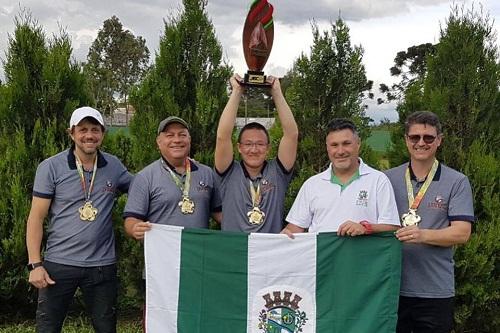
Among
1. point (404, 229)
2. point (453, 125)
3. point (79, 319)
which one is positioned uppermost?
point (453, 125)

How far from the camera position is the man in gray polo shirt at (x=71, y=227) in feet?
14.4

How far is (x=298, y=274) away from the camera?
4008 millimetres

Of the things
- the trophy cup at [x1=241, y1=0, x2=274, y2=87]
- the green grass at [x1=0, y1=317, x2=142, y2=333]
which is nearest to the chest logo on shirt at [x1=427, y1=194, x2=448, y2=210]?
the trophy cup at [x1=241, y1=0, x2=274, y2=87]

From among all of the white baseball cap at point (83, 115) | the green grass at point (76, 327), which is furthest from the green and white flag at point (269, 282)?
the green grass at point (76, 327)

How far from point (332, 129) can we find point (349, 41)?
202 cm

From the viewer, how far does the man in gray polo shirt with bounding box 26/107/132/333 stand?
173 inches

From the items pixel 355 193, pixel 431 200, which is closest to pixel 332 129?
pixel 355 193

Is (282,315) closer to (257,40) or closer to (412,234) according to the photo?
(412,234)

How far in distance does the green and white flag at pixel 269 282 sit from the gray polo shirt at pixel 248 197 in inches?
6.4

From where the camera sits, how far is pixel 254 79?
4.23 meters

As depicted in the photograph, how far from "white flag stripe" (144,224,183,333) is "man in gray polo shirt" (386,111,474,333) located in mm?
1601

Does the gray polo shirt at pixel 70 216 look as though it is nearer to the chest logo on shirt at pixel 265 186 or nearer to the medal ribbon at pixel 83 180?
the medal ribbon at pixel 83 180

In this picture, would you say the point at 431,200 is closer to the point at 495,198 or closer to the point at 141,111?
the point at 495,198

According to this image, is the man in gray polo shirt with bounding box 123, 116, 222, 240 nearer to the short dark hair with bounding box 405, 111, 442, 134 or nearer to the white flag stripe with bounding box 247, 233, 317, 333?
the white flag stripe with bounding box 247, 233, 317, 333
